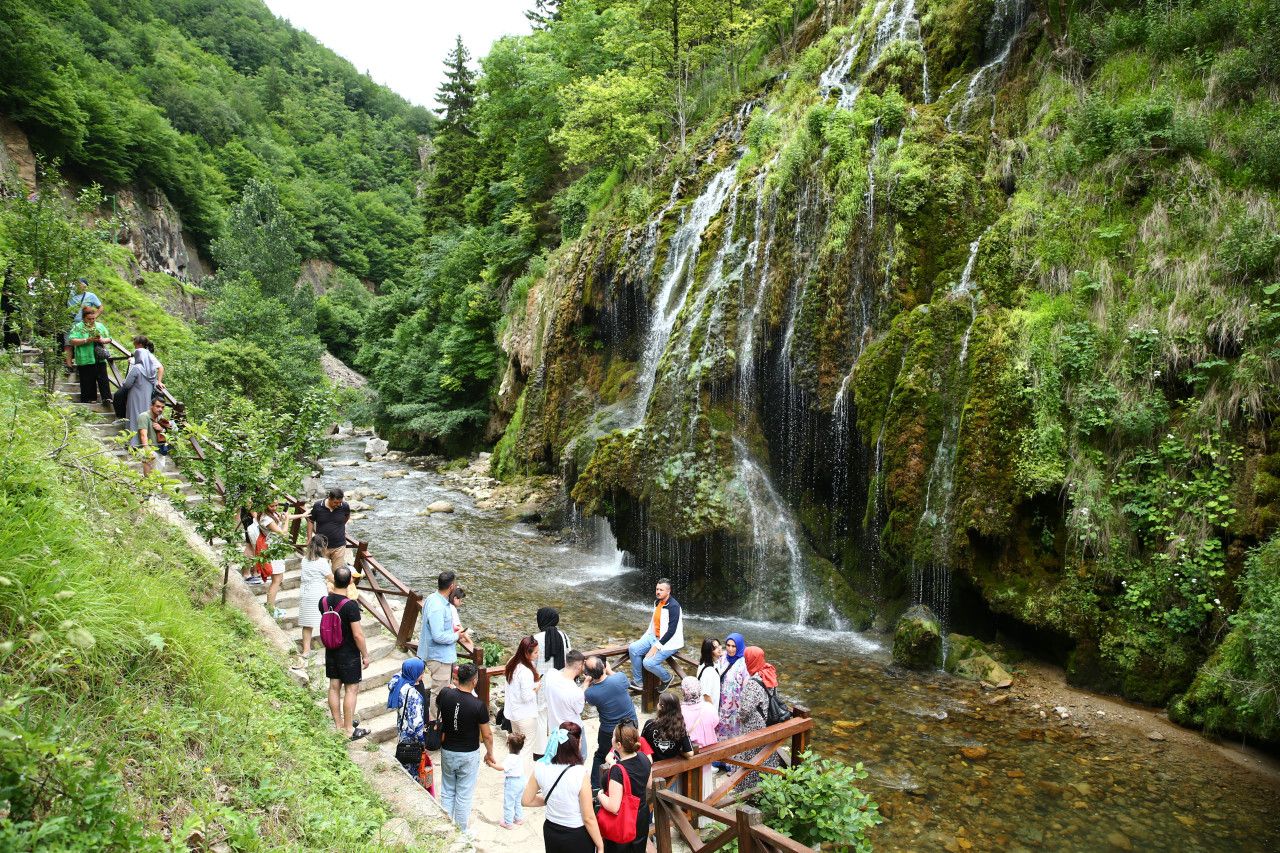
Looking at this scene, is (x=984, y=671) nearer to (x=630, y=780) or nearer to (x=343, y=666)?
(x=630, y=780)

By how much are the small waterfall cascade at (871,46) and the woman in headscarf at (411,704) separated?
17759mm

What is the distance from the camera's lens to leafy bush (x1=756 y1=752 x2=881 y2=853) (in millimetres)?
5617

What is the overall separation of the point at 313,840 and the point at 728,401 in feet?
41.7

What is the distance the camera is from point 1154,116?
12.2 meters

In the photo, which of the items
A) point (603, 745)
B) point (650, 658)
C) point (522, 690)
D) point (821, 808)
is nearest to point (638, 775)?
point (603, 745)

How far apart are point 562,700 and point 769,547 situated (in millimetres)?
9223

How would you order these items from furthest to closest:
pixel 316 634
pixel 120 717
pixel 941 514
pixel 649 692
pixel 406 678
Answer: pixel 941 514 → pixel 316 634 → pixel 649 692 → pixel 406 678 → pixel 120 717

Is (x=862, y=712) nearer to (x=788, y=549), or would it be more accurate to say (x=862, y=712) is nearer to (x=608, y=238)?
(x=788, y=549)

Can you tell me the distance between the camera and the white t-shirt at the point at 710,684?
23.7 ft

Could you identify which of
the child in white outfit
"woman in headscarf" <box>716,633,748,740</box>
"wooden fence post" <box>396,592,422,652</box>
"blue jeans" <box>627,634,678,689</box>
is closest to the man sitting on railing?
"blue jeans" <box>627,634,678,689</box>

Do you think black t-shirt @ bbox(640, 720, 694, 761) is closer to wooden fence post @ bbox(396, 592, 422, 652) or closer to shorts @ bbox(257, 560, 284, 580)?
wooden fence post @ bbox(396, 592, 422, 652)

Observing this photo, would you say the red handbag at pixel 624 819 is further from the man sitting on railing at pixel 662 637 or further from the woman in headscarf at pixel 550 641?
the man sitting on railing at pixel 662 637

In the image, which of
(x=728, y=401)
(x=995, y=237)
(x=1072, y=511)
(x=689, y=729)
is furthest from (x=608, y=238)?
(x=689, y=729)

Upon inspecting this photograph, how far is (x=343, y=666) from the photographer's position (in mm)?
7098
